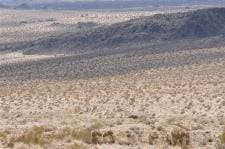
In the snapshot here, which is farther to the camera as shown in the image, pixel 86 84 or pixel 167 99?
pixel 86 84

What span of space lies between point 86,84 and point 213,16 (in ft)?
205

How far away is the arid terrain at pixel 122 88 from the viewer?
17391mm

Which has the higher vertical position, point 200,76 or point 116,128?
point 116,128

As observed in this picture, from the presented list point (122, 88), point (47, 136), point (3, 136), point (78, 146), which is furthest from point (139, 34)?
point (78, 146)

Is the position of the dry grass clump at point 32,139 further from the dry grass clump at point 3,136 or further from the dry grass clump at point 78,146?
the dry grass clump at point 78,146

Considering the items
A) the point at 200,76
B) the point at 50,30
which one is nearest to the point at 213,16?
the point at 50,30

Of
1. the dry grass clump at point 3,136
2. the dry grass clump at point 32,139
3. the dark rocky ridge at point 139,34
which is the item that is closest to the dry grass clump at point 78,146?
the dry grass clump at point 32,139

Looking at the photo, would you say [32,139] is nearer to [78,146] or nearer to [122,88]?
[78,146]

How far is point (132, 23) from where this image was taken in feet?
345

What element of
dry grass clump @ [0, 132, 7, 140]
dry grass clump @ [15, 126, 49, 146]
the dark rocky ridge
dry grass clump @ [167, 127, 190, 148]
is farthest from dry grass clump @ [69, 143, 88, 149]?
the dark rocky ridge

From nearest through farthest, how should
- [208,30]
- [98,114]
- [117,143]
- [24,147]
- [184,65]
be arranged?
[24,147] < [117,143] < [98,114] < [184,65] < [208,30]

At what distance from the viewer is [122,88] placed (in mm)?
40812

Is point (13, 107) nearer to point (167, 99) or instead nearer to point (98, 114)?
point (98, 114)

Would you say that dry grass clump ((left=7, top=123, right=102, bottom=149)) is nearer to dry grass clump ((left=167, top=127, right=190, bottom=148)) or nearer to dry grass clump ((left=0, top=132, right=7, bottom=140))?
dry grass clump ((left=0, top=132, right=7, bottom=140))
